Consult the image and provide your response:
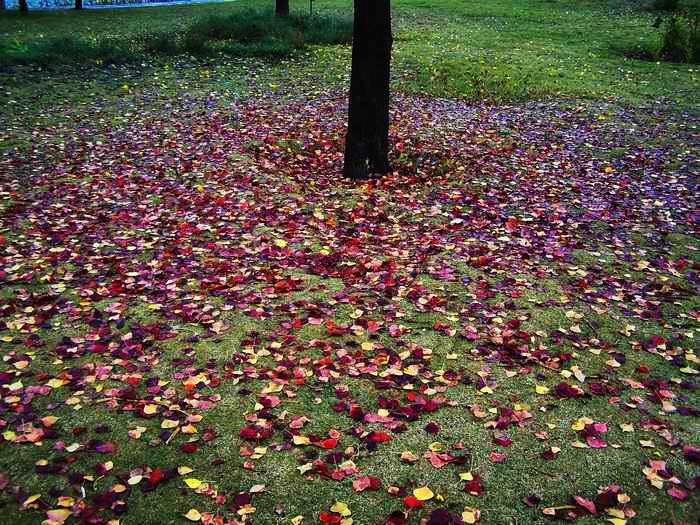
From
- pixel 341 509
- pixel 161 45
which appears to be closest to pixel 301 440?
pixel 341 509

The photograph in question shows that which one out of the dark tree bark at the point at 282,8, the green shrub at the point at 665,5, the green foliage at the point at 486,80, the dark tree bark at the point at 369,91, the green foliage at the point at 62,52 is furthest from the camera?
the green shrub at the point at 665,5

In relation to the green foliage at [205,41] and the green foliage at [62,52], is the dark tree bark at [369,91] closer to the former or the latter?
the green foliage at [205,41]

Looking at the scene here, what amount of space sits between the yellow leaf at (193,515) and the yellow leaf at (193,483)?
0.58ft

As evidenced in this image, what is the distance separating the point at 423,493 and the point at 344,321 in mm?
2044

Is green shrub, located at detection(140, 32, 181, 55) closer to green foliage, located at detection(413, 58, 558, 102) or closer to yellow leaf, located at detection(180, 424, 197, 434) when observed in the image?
green foliage, located at detection(413, 58, 558, 102)

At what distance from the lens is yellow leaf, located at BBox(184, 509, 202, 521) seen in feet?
10.5

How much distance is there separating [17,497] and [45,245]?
13.4 feet

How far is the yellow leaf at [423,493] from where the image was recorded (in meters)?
3.32

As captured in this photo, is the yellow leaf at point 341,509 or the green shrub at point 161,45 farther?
the green shrub at point 161,45

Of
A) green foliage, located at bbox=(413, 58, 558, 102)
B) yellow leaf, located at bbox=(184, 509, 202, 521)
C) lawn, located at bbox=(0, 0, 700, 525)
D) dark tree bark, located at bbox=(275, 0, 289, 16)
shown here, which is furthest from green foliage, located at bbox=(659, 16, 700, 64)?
yellow leaf, located at bbox=(184, 509, 202, 521)

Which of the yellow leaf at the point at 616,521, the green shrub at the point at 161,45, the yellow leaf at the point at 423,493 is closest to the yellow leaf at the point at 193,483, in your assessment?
the yellow leaf at the point at 423,493

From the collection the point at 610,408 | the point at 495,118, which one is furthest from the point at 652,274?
the point at 495,118

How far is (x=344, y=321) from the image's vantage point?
16.9ft

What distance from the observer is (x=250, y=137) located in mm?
10695
